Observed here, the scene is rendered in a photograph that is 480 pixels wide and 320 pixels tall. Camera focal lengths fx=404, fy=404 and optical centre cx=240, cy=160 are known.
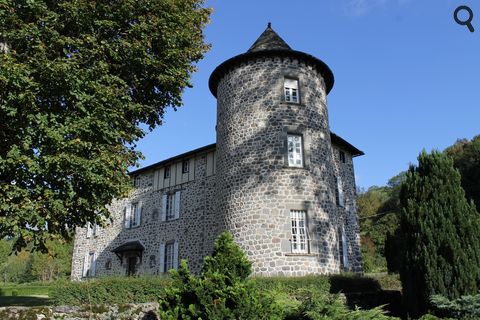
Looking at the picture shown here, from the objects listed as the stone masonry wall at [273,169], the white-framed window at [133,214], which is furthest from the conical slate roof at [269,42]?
the white-framed window at [133,214]

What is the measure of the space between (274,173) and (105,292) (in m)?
6.91

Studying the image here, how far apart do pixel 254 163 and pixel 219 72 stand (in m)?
4.58

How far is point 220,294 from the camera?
6.99 m

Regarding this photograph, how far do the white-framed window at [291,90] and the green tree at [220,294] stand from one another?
911 centimetres

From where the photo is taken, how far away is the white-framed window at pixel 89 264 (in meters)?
25.2

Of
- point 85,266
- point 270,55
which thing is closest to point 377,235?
point 85,266

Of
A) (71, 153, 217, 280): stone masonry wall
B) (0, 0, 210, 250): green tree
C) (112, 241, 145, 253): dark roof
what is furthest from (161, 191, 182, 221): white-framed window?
(0, 0, 210, 250): green tree

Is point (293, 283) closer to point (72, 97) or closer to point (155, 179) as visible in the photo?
point (72, 97)

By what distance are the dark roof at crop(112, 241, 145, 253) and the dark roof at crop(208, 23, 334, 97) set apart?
999 centimetres

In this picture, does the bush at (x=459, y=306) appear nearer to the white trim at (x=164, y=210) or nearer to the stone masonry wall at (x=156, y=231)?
the stone masonry wall at (x=156, y=231)

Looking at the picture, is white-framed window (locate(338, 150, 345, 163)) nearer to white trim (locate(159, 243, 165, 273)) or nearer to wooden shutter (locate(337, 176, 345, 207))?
wooden shutter (locate(337, 176, 345, 207))

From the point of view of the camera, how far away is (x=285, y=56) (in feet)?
52.1

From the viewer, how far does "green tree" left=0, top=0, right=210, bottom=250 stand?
920cm

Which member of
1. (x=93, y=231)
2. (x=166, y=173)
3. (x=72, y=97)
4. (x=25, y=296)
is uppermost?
(x=166, y=173)
